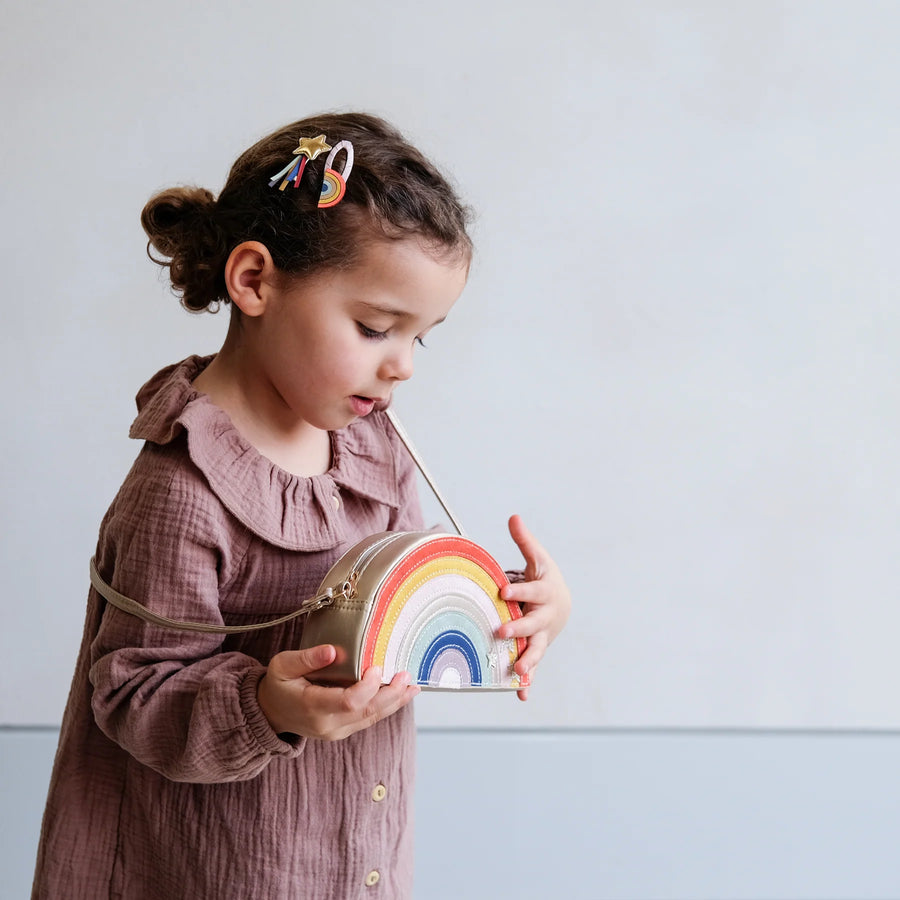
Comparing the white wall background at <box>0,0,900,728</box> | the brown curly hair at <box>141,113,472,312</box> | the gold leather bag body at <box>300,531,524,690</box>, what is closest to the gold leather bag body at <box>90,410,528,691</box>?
the gold leather bag body at <box>300,531,524,690</box>

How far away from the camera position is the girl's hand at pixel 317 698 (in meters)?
0.68

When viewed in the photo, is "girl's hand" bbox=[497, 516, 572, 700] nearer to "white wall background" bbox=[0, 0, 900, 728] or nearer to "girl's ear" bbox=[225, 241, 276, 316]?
"girl's ear" bbox=[225, 241, 276, 316]

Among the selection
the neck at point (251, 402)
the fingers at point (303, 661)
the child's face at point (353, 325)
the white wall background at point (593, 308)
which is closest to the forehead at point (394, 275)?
the child's face at point (353, 325)

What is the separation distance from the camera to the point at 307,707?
2.22 ft

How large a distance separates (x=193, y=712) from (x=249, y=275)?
12.9 inches

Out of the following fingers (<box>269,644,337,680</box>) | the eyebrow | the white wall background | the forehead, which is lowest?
fingers (<box>269,644,337,680</box>)

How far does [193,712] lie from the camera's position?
0.71 meters

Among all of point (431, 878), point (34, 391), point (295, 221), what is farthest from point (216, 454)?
point (431, 878)

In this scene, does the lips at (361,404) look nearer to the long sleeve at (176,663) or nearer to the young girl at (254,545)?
the young girl at (254,545)

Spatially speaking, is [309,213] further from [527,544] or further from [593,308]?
[593,308]

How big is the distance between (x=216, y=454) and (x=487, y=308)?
0.73 metres

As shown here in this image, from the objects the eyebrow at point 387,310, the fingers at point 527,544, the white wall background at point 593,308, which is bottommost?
the fingers at point 527,544

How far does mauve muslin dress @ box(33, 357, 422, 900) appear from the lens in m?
0.74

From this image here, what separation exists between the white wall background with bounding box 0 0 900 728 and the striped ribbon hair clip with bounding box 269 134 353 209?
0.62 metres
